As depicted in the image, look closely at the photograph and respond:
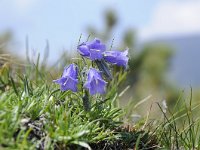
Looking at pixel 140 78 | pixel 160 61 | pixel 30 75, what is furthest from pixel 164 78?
pixel 30 75

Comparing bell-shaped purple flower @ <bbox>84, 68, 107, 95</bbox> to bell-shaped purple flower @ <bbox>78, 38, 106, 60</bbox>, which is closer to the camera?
bell-shaped purple flower @ <bbox>84, 68, 107, 95</bbox>

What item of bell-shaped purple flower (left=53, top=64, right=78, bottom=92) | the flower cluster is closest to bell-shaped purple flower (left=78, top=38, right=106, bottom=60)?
the flower cluster

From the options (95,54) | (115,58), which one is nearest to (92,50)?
(95,54)

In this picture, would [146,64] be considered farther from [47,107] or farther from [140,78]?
[47,107]

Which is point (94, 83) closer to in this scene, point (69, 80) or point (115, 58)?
point (69, 80)

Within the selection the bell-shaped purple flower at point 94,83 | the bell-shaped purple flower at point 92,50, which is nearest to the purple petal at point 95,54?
the bell-shaped purple flower at point 92,50

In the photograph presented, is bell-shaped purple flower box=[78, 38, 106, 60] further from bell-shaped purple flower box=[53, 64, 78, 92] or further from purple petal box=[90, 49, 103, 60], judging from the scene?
bell-shaped purple flower box=[53, 64, 78, 92]

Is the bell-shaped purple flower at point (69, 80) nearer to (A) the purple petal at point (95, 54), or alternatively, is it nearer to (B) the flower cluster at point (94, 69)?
(B) the flower cluster at point (94, 69)
